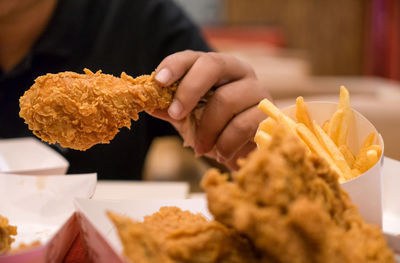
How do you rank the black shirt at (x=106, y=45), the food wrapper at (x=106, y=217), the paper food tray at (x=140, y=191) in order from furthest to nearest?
the black shirt at (x=106, y=45) → the paper food tray at (x=140, y=191) → the food wrapper at (x=106, y=217)

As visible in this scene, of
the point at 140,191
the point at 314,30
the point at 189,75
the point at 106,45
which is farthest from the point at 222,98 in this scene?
the point at 314,30

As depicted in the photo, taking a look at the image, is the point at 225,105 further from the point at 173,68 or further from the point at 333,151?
the point at 333,151

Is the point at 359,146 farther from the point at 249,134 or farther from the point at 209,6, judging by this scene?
the point at 209,6

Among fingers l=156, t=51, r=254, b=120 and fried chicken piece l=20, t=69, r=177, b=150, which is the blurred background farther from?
fried chicken piece l=20, t=69, r=177, b=150

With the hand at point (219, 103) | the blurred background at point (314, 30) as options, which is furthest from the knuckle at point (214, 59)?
the blurred background at point (314, 30)

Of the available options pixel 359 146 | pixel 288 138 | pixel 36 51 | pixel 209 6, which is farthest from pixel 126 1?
pixel 209 6

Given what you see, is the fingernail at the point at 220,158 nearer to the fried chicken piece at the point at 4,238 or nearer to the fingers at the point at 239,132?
the fingers at the point at 239,132

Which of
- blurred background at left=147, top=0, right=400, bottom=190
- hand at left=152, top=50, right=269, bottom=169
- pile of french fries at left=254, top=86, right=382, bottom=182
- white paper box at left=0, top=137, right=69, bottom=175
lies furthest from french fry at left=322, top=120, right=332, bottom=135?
blurred background at left=147, top=0, right=400, bottom=190
